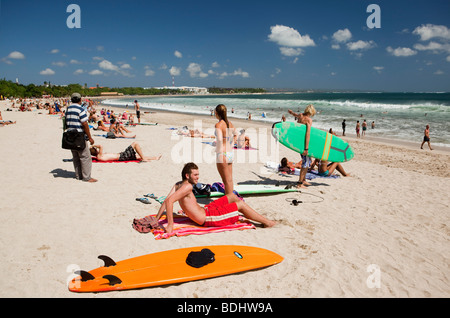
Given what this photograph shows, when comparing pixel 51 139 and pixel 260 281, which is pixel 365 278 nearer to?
pixel 260 281

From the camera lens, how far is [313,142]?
6449mm

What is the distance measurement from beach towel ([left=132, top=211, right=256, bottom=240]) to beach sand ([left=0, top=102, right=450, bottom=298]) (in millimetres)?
85

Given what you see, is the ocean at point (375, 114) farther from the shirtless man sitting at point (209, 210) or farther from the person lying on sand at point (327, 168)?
the shirtless man sitting at point (209, 210)

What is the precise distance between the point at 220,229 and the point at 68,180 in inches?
159

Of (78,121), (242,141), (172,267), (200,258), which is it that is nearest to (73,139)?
(78,121)

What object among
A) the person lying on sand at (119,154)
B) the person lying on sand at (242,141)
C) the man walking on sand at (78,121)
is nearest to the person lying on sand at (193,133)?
the person lying on sand at (242,141)

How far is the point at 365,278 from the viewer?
3.07 metres

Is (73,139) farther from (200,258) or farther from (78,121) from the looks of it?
(200,258)

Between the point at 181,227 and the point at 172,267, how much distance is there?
102cm

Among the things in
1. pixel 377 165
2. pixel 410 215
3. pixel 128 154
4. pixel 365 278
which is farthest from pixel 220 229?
pixel 377 165

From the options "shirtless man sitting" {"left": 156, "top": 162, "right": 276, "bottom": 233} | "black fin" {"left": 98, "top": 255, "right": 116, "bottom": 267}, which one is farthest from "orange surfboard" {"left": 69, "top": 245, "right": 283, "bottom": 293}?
"shirtless man sitting" {"left": 156, "top": 162, "right": 276, "bottom": 233}

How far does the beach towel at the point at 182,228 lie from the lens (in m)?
3.87

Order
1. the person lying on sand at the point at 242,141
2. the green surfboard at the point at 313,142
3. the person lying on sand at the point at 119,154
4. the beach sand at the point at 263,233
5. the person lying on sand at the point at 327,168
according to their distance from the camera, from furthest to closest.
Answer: the person lying on sand at the point at 242,141
the person lying on sand at the point at 119,154
the person lying on sand at the point at 327,168
the green surfboard at the point at 313,142
the beach sand at the point at 263,233
